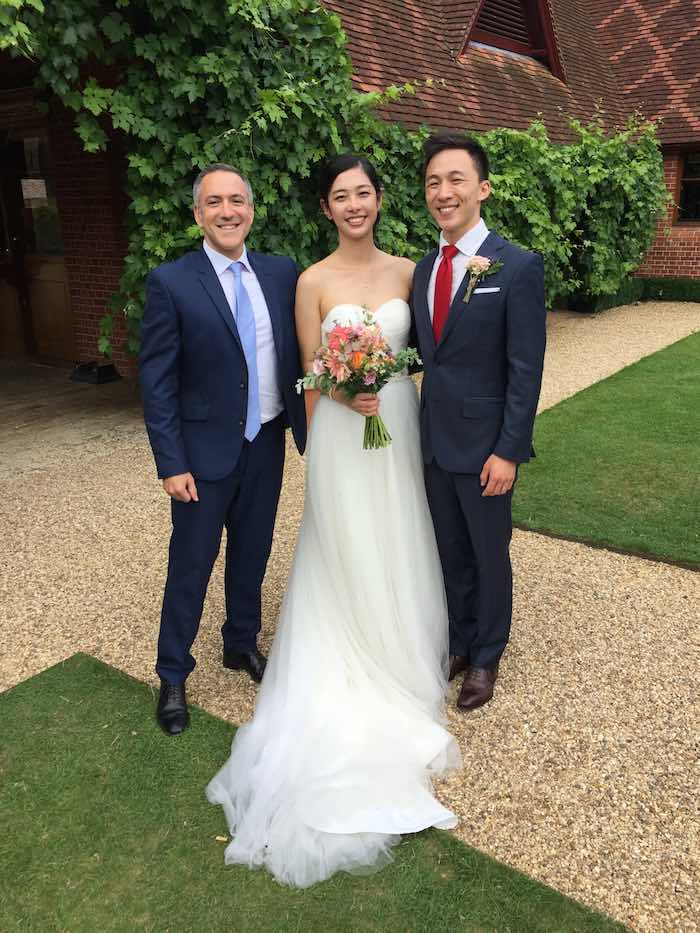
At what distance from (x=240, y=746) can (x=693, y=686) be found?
6.74 ft

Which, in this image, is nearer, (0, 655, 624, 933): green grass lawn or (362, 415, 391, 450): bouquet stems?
(0, 655, 624, 933): green grass lawn

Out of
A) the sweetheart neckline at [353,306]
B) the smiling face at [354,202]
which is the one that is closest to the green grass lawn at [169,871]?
the sweetheart neckline at [353,306]

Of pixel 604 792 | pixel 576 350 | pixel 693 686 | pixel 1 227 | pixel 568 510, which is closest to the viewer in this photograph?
pixel 604 792

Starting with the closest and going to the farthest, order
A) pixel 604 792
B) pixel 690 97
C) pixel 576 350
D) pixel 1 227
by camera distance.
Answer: pixel 604 792 → pixel 1 227 → pixel 576 350 → pixel 690 97

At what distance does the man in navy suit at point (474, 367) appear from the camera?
2.85 metres

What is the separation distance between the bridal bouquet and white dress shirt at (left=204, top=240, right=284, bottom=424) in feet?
0.70

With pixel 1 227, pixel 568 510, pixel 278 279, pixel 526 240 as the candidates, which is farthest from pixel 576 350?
pixel 278 279

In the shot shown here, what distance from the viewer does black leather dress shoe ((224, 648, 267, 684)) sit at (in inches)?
140

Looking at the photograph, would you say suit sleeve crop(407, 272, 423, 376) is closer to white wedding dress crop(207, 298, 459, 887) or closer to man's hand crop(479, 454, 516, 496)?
white wedding dress crop(207, 298, 459, 887)

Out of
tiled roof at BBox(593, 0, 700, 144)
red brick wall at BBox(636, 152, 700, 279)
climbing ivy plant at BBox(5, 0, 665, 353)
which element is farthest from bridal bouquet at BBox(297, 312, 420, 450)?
tiled roof at BBox(593, 0, 700, 144)

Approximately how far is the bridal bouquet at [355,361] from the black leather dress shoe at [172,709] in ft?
4.61

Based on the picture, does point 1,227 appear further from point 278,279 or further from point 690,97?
point 690,97

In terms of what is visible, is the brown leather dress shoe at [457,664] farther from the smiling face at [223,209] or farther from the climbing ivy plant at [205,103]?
the climbing ivy plant at [205,103]

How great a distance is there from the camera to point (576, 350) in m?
11.2
